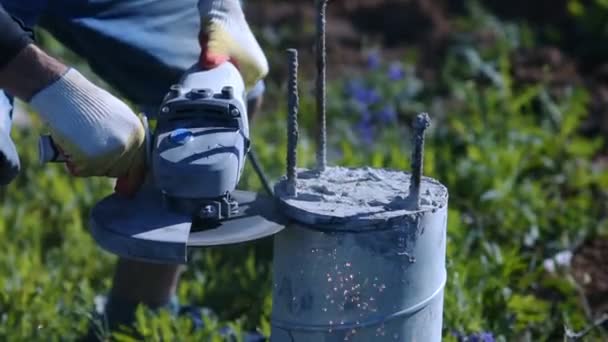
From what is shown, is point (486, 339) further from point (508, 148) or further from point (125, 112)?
point (508, 148)

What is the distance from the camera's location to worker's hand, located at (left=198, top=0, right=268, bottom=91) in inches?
94.9

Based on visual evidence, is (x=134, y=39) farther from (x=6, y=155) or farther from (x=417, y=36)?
(x=417, y=36)

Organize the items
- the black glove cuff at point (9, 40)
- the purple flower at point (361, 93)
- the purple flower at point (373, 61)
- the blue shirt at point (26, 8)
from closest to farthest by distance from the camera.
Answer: the black glove cuff at point (9, 40), the blue shirt at point (26, 8), the purple flower at point (361, 93), the purple flower at point (373, 61)

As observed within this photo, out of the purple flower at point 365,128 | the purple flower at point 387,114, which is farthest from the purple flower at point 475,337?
the purple flower at point 387,114

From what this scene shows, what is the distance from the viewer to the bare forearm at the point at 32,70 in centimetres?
221

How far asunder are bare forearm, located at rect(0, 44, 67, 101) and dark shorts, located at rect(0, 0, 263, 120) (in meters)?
0.43

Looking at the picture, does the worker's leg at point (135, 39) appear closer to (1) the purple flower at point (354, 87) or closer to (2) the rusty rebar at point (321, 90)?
(2) the rusty rebar at point (321, 90)

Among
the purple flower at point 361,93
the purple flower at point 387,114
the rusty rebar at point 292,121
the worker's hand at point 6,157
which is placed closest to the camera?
the rusty rebar at point 292,121

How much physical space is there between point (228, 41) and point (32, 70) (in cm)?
42

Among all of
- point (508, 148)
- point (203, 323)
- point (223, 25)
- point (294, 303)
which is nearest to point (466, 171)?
point (508, 148)

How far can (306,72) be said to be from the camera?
475 cm

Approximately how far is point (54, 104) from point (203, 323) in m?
0.89

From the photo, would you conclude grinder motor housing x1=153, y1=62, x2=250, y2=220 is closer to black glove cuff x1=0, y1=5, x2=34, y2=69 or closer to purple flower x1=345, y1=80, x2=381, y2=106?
black glove cuff x1=0, y1=5, x2=34, y2=69

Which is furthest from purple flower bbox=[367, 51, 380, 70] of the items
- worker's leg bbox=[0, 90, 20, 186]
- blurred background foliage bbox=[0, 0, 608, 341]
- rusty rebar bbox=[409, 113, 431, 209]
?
rusty rebar bbox=[409, 113, 431, 209]
